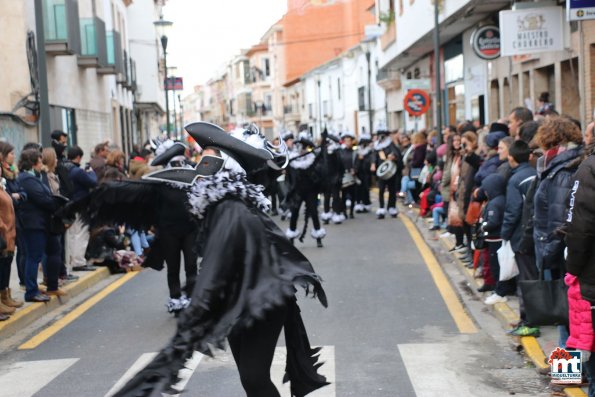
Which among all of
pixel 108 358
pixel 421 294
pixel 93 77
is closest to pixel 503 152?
pixel 421 294

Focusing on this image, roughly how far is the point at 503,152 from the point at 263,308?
5.77m

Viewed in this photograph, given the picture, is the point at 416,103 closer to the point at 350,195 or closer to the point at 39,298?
the point at 350,195

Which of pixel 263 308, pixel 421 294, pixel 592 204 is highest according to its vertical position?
pixel 592 204

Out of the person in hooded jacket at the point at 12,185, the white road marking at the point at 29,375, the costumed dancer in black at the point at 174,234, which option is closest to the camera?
the white road marking at the point at 29,375

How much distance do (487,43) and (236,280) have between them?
16369 mm

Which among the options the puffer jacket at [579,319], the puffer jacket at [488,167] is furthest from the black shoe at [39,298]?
the puffer jacket at [579,319]

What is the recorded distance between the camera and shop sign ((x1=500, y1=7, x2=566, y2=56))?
16.3m

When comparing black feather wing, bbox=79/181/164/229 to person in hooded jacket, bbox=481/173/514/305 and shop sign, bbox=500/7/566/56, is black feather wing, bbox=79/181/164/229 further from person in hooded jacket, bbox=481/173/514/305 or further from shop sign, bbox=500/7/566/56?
shop sign, bbox=500/7/566/56

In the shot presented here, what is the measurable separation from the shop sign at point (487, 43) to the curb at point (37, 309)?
A: 10450 millimetres

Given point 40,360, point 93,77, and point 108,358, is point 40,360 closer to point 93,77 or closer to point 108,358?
point 108,358

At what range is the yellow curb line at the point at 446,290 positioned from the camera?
371 inches

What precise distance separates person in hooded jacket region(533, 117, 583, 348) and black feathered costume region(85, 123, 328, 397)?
2.55 meters

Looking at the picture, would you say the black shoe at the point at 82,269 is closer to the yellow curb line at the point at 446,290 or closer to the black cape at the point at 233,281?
the yellow curb line at the point at 446,290

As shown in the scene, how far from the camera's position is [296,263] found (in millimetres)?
5062
